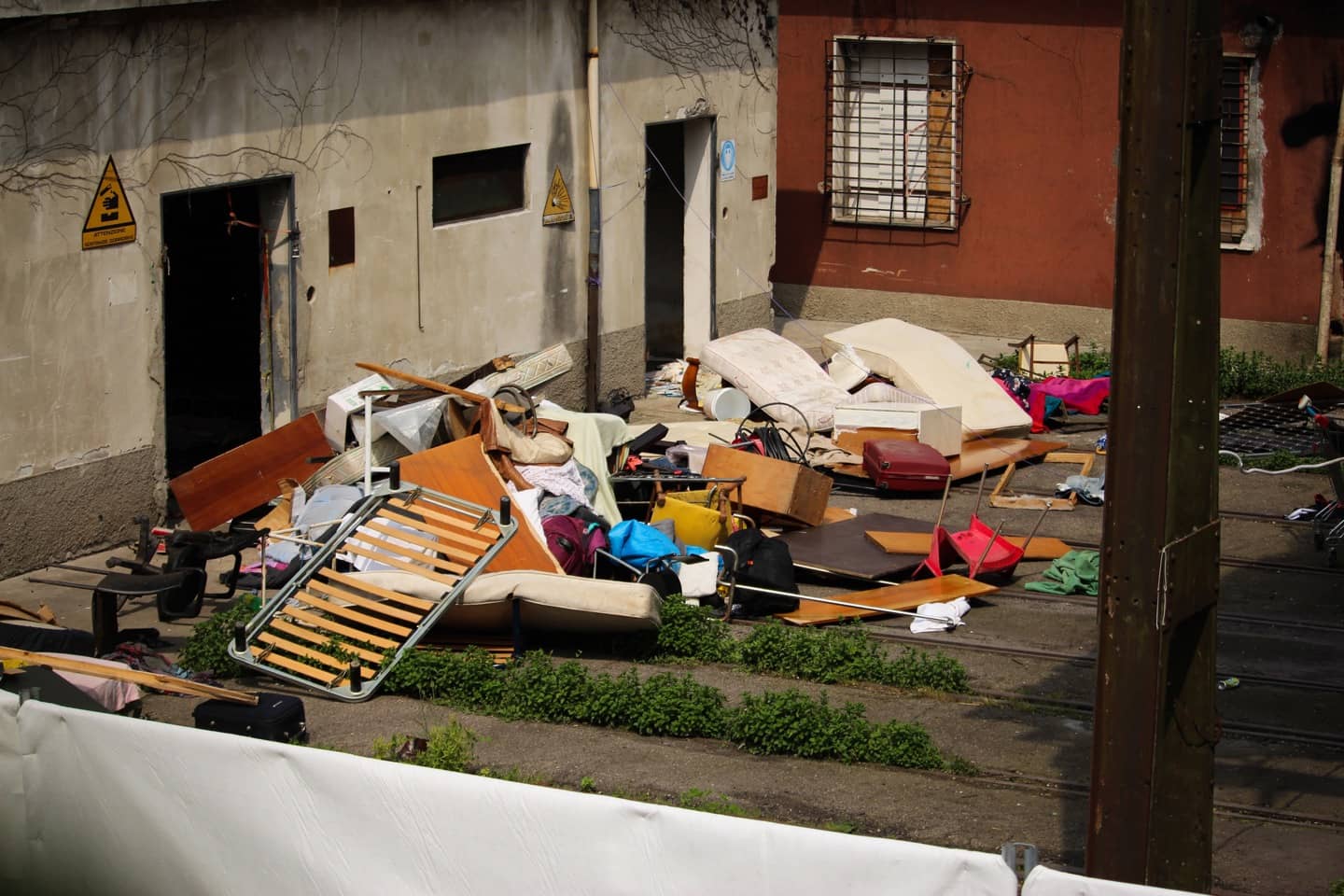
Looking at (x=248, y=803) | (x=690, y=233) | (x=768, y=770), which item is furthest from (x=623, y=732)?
(x=690, y=233)

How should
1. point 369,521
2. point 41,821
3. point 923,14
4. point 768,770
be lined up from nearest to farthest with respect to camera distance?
1. point 41,821
2. point 768,770
3. point 369,521
4. point 923,14

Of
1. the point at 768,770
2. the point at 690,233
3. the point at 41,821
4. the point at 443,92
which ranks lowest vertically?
the point at 768,770

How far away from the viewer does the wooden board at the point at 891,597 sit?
10359 millimetres

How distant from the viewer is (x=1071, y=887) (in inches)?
A: 175

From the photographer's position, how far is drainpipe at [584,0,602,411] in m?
15.3

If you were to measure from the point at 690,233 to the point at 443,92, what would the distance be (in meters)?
4.56

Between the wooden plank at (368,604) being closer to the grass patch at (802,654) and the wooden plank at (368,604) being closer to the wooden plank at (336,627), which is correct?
the wooden plank at (336,627)

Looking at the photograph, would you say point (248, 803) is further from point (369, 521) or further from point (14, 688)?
point (369, 521)

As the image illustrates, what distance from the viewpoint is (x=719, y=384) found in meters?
16.1

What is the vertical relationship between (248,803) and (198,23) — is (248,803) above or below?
below

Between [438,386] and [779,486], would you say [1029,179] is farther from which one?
[438,386]

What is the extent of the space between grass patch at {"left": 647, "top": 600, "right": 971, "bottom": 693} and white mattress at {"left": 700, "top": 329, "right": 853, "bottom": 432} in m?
5.23

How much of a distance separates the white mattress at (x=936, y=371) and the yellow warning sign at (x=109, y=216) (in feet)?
24.4

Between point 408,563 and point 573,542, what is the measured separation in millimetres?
1184
